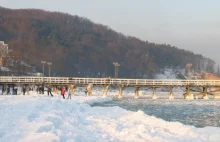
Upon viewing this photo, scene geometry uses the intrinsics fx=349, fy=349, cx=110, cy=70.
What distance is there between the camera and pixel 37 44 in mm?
199750

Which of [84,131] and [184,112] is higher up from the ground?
[84,131]

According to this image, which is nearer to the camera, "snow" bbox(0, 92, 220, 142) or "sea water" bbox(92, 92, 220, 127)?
"snow" bbox(0, 92, 220, 142)

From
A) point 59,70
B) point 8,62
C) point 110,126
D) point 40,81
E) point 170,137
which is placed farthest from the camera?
point 59,70

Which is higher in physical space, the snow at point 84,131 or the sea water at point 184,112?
the snow at point 84,131

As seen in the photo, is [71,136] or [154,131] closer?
[71,136]

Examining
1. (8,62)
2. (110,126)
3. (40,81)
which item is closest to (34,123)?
(110,126)

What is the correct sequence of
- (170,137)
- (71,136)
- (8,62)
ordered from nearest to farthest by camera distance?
(71,136)
(170,137)
(8,62)

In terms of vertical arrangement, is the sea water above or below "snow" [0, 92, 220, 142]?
below

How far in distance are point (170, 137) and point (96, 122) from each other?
4.30 m

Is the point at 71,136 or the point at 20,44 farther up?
the point at 20,44

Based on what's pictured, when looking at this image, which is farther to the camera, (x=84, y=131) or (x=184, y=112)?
(x=184, y=112)

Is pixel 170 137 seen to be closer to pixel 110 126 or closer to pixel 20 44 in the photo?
pixel 110 126

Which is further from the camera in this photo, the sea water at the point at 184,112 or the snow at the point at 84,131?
the sea water at the point at 184,112

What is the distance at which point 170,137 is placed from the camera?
15.0 metres
